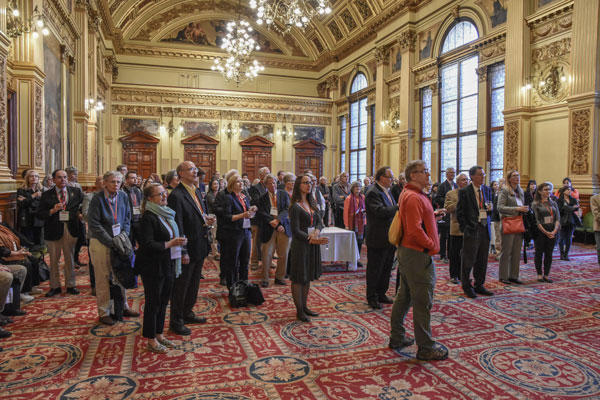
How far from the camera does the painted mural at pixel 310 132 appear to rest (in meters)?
22.3

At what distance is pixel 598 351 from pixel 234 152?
61.8 feet

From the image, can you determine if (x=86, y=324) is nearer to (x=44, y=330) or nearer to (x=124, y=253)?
(x=44, y=330)

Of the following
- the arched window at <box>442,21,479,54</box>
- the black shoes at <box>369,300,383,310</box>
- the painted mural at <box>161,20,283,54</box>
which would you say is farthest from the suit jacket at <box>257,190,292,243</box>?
the painted mural at <box>161,20,283,54</box>

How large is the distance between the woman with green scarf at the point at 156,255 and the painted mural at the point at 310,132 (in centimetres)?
1888

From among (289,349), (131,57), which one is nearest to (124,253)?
(289,349)

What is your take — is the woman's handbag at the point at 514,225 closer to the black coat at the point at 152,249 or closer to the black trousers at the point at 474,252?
the black trousers at the point at 474,252

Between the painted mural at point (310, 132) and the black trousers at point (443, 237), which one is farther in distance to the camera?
the painted mural at point (310, 132)

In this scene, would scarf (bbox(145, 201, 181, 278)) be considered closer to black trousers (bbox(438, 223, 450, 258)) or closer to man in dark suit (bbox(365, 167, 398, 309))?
man in dark suit (bbox(365, 167, 398, 309))

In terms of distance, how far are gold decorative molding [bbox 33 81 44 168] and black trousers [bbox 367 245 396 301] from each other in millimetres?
6765

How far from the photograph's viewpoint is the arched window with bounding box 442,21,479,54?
1303 centimetres

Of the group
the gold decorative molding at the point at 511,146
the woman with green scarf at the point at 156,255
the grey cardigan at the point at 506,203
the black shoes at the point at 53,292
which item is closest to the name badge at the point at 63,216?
the black shoes at the point at 53,292

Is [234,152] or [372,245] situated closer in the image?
[372,245]

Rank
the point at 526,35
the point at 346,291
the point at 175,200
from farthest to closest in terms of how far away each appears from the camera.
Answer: the point at 526,35 < the point at 346,291 < the point at 175,200

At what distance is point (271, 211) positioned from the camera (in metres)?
6.51
